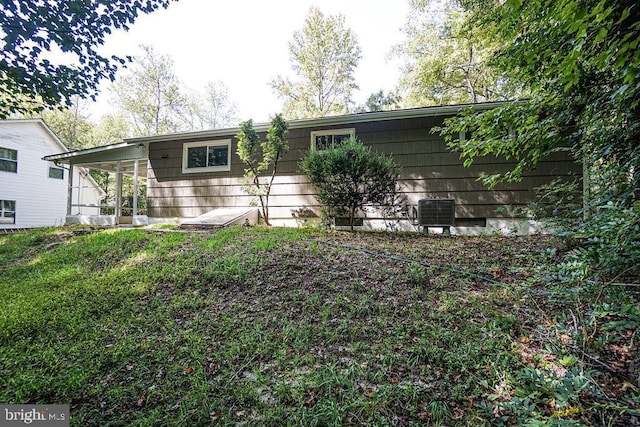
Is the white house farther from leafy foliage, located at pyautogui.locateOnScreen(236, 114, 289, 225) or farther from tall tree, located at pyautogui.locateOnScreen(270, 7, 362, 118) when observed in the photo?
tall tree, located at pyautogui.locateOnScreen(270, 7, 362, 118)

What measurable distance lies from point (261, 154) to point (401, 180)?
3887 millimetres

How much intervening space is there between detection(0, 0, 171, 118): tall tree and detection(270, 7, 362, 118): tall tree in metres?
14.6

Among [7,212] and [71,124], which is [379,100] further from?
[71,124]

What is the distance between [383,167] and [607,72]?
12.3ft

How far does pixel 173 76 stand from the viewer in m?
21.4

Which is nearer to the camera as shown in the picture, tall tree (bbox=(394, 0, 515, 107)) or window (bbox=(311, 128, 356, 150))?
window (bbox=(311, 128, 356, 150))

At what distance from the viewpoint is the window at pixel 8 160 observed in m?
12.5

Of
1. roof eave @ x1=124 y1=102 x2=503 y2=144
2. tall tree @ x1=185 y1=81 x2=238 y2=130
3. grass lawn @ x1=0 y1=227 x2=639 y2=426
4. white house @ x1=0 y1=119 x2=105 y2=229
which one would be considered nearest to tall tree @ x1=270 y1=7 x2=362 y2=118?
tall tree @ x1=185 y1=81 x2=238 y2=130

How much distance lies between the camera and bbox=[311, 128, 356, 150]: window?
767 cm

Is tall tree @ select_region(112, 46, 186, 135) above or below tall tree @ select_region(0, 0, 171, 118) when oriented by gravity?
above

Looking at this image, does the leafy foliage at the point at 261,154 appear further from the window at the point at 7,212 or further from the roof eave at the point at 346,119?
the window at the point at 7,212

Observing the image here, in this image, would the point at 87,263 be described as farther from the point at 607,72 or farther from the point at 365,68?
the point at 365,68

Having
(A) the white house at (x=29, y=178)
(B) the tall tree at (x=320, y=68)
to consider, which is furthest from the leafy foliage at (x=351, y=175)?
(B) the tall tree at (x=320, y=68)

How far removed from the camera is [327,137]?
785cm
